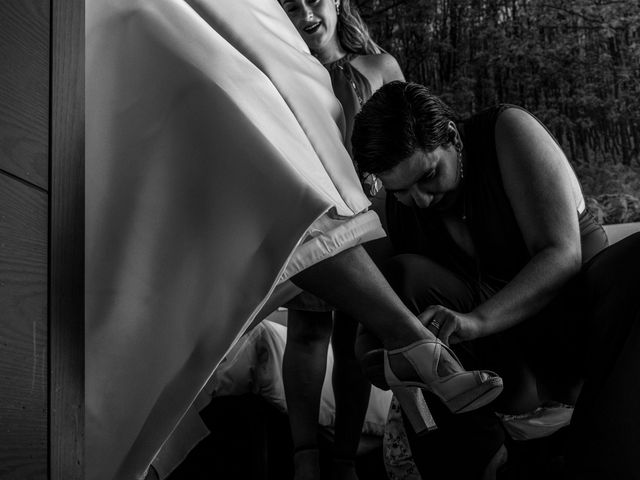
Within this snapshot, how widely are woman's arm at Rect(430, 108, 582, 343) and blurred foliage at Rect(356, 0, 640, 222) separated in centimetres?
260

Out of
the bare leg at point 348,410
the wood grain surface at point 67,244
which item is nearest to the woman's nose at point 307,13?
the bare leg at point 348,410

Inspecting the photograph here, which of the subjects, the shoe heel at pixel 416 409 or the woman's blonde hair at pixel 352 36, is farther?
the woman's blonde hair at pixel 352 36

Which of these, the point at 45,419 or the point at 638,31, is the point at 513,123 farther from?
the point at 638,31

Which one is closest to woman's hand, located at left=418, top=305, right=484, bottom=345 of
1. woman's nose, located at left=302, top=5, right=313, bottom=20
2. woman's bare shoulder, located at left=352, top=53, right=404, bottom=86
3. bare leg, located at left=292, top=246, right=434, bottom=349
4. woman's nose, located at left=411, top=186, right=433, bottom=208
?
bare leg, located at left=292, top=246, right=434, bottom=349

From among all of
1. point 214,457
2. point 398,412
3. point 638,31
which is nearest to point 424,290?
point 398,412

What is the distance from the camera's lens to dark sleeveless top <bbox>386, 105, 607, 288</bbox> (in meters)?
1.27

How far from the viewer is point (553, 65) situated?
12.7 feet

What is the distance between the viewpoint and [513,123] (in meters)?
1.28

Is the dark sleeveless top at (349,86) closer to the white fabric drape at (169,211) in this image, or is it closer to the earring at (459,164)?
the earring at (459,164)

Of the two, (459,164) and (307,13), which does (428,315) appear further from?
(307,13)

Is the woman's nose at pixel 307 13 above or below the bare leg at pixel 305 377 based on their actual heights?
above

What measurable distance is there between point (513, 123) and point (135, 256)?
77 cm

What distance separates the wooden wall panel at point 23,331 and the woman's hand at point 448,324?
0.65m

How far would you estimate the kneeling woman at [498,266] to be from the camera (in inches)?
41.9
